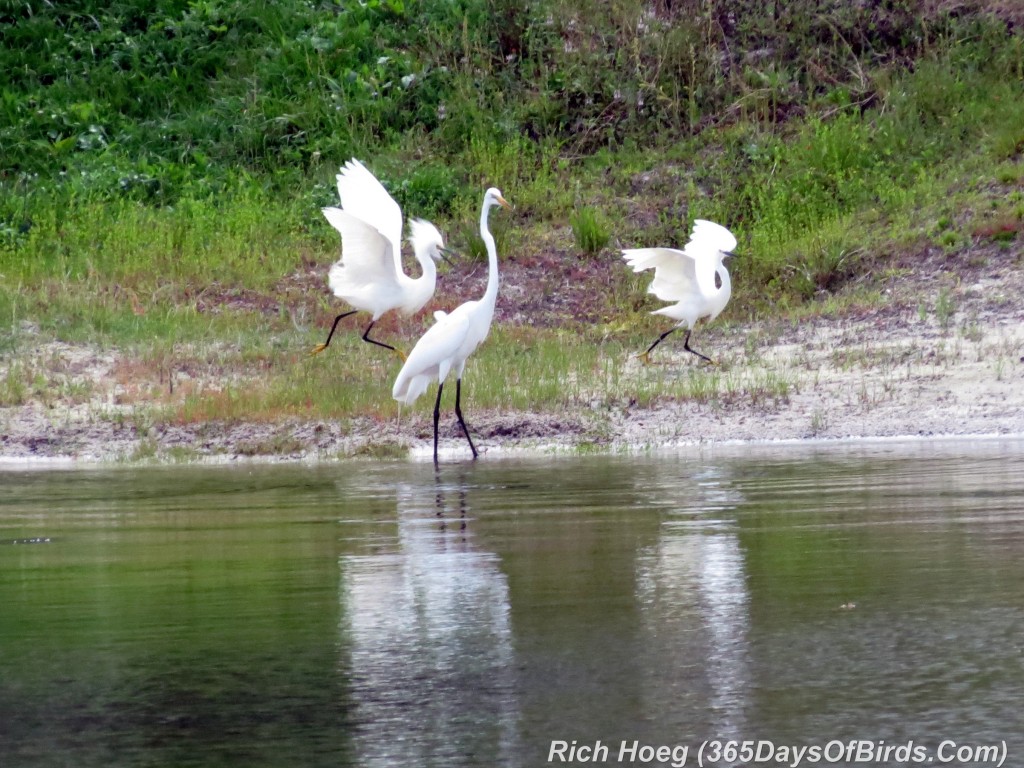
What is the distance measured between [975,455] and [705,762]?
6309 mm

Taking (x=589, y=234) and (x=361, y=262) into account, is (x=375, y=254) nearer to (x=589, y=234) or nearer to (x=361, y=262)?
(x=361, y=262)

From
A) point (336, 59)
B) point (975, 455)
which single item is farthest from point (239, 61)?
point (975, 455)

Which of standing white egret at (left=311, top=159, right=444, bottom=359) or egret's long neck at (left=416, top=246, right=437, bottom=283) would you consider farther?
egret's long neck at (left=416, top=246, right=437, bottom=283)

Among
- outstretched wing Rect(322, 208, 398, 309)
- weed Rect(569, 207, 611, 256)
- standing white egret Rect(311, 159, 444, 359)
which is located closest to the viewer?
outstretched wing Rect(322, 208, 398, 309)

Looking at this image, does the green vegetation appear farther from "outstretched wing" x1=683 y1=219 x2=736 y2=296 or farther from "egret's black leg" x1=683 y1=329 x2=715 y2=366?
"outstretched wing" x1=683 y1=219 x2=736 y2=296

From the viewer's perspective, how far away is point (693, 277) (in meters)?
14.2

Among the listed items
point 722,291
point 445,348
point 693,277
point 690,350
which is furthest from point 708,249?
point 445,348

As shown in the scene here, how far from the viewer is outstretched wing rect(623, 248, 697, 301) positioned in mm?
13703

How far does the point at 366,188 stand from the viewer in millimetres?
13859

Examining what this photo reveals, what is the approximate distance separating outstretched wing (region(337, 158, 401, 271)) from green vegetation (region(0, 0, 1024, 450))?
50.3 inches

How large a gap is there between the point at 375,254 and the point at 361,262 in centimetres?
21

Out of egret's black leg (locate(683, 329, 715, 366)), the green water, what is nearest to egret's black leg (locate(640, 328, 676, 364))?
egret's black leg (locate(683, 329, 715, 366))

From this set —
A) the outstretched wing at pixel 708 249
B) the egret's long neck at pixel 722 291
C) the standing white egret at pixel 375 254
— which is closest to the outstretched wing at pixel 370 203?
the standing white egret at pixel 375 254

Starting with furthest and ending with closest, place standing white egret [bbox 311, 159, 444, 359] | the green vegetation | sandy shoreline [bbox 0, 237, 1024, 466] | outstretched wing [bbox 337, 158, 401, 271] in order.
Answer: the green vegetation, outstretched wing [bbox 337, 158, 401, 271], standing white egret [bbox 311, 159, 444, 359], sandy shoreline [bbox 0, 237, 1024, 466]
